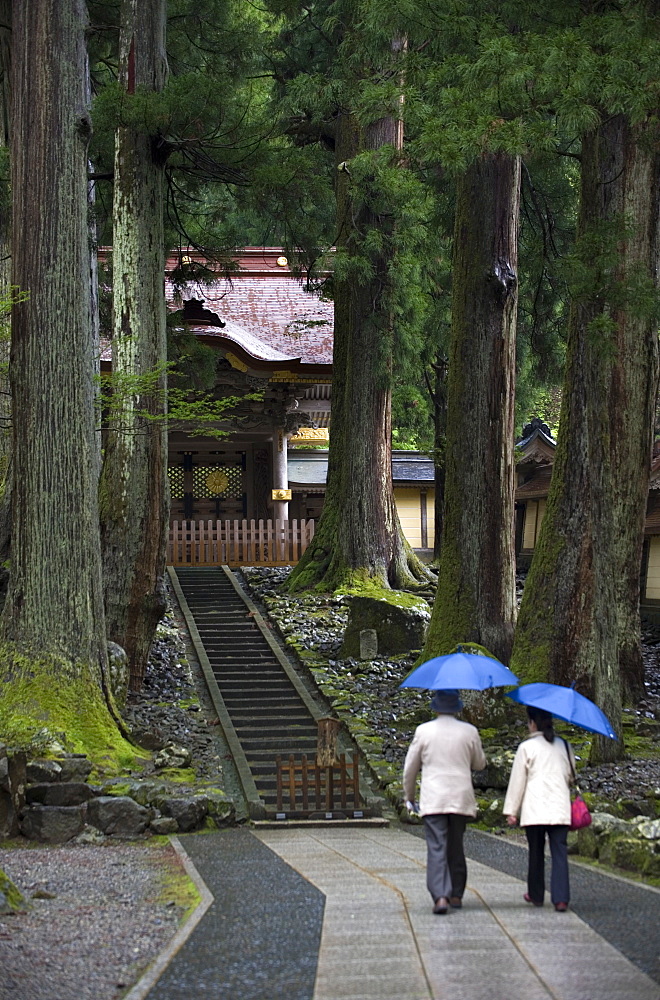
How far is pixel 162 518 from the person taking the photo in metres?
12.8

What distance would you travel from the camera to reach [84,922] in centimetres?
552

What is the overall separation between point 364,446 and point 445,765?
11.9 meters

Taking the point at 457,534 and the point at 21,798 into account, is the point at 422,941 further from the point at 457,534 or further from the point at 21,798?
the point at 457,534

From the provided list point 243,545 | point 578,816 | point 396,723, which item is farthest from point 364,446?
point 578,816

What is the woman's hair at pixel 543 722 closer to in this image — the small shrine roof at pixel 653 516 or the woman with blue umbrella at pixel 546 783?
the woman with blue umbrella at pixel 546 783

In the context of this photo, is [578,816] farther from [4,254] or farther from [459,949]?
[4,254]

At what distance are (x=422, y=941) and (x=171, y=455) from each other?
Answer: 21.1m

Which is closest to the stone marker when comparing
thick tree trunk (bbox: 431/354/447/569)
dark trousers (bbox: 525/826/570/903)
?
thick tree trunk (bbox: 431/354/447/569)

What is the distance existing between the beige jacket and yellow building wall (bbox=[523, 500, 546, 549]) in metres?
17.6

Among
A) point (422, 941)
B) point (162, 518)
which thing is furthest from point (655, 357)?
point (422, 941)

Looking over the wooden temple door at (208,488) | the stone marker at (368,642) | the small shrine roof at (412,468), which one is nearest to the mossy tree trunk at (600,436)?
the stone marker at (368,642)

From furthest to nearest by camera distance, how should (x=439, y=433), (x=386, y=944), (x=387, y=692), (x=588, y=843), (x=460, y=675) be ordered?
(x=439, y=433) < (x=387, y=692) < (x=588, y=843) < (x=460, y=675) < (x=386, y=944)

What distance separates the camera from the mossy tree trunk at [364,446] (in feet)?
56.6

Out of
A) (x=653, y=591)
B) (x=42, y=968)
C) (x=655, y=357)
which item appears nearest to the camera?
(x=42, y=968)
